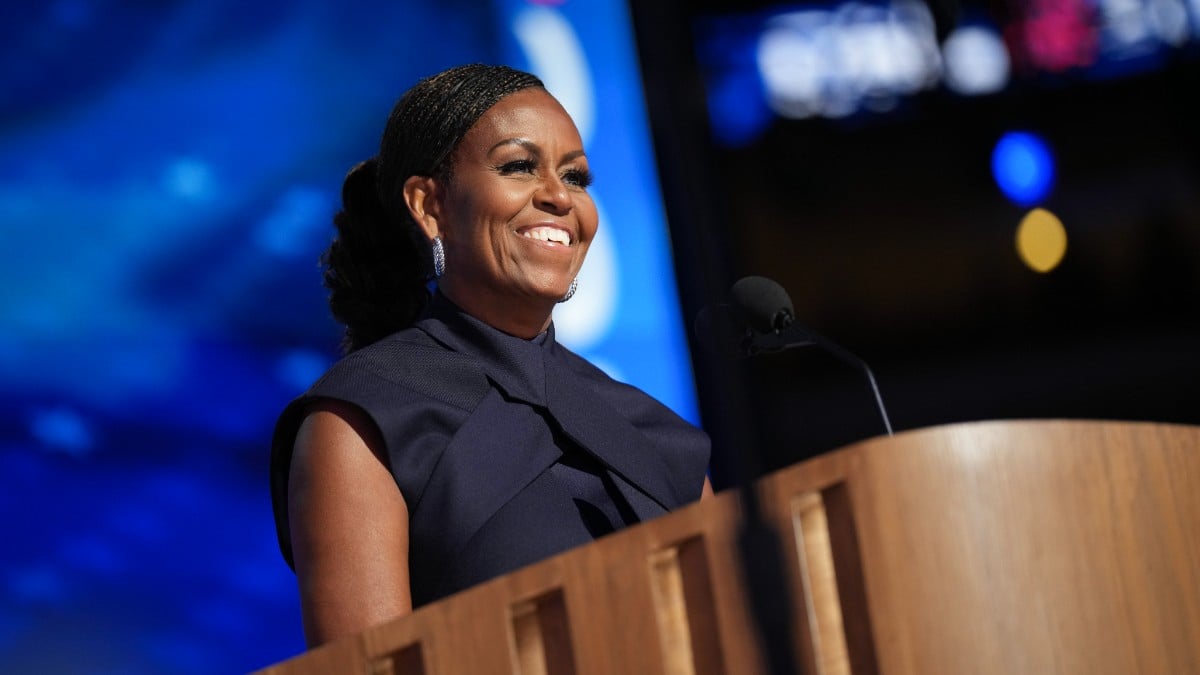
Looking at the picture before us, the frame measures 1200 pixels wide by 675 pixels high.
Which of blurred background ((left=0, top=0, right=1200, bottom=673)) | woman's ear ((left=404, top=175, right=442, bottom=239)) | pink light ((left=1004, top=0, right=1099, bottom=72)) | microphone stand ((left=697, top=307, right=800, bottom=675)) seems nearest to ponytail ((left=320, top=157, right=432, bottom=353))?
woman's ear ((left=404, top=175, right=442, bottom=239))

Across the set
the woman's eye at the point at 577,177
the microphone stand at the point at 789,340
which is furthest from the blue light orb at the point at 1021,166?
the microphone stand at the point at 789,340

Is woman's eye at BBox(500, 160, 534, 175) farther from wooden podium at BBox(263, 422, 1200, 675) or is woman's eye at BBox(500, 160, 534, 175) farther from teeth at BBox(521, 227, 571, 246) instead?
wooden podium at BBox(263, 422, 1200, 675)

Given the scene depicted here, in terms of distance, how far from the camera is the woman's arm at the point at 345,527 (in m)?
1.67

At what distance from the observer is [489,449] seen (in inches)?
72.2

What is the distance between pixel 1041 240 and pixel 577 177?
11.0 ft

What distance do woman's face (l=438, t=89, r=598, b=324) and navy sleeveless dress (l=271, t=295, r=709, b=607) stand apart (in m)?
0.06

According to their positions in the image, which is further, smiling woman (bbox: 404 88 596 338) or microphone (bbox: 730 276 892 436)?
smiling woman (bbox: 404 88 596 338)

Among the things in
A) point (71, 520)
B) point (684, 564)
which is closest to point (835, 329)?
point (71, 520)

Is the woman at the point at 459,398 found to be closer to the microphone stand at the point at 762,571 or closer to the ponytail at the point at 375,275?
the ponytail at the point at 375,275

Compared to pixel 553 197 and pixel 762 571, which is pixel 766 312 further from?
pixel 762 571

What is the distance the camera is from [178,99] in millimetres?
3221

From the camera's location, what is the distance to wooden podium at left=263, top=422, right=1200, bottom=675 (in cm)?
113

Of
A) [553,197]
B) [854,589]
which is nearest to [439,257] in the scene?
[553,197]

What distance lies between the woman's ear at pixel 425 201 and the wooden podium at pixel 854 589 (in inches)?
40.5
